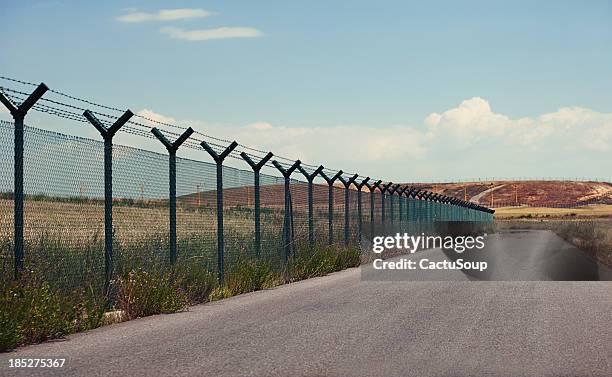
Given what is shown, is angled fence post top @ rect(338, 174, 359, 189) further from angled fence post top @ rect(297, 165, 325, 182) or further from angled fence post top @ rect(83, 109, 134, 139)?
angled fence post top @ rect(83, 109, 134, 139)

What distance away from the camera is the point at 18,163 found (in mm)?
10625

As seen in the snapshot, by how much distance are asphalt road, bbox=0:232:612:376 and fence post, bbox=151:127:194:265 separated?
1156 mm

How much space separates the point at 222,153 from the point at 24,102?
6.06m

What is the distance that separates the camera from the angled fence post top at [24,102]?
1066 cm

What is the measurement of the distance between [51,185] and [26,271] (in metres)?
1.34

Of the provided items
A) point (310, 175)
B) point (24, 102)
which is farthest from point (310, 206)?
point (24, 102)

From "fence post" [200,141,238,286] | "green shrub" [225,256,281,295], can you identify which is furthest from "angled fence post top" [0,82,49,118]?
"green shrub" [225,256,281,295]

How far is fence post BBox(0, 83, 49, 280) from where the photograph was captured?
10.5m

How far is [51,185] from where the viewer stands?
11.5 m

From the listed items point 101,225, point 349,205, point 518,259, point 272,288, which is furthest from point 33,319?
point 518,259

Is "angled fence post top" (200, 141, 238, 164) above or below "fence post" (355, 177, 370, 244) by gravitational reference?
above

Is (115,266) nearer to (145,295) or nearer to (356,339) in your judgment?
(145,295)

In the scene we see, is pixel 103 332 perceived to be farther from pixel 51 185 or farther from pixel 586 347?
pixel 586 347

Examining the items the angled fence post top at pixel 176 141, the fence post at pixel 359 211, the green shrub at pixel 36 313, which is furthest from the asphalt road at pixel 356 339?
the fence post at pixel 359 211
